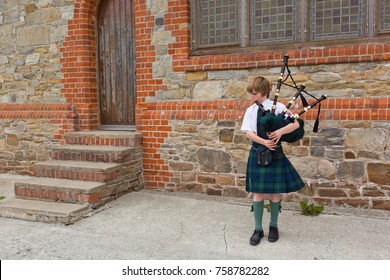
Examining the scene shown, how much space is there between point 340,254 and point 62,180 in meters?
4.00

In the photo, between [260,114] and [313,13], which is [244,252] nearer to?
[260,114]

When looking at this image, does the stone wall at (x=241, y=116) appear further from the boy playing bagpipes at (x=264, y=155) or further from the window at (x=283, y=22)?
the boy playing bagpipes at (x=264, y=155)

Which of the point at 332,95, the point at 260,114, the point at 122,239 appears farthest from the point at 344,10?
the point at 122,239

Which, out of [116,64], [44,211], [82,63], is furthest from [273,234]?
[82,63]

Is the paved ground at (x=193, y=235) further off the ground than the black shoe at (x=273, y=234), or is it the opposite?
the black shoe at (x=273, y=234)

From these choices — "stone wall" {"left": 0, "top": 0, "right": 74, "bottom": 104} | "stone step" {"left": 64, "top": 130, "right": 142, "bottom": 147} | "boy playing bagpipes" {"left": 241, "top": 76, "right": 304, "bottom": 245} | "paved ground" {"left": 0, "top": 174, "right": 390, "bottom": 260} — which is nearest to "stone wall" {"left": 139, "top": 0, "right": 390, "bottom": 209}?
"stone step" {"left": 64, "top": 130, "right": 142, "bottom": 147}

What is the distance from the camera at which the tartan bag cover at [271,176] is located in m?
3.80

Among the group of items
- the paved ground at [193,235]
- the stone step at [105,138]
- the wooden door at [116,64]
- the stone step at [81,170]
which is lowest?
the paved ground at [193,235]

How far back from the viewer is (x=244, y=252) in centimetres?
374

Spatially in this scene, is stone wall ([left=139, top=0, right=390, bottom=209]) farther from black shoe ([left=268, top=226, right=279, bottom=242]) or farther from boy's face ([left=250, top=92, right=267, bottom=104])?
boy's face ([left=250, top=92, right=267, bottom=104])

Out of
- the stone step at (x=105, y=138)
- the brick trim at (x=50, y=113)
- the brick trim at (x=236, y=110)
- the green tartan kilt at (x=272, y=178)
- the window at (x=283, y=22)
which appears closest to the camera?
the green tartan kilt at (x=272, y=178)

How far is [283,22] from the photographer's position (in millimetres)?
5383

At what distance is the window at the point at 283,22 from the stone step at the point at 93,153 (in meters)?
2.03

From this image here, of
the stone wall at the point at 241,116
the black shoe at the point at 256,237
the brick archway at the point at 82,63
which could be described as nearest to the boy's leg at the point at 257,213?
the black shoe at the point at 256,237
